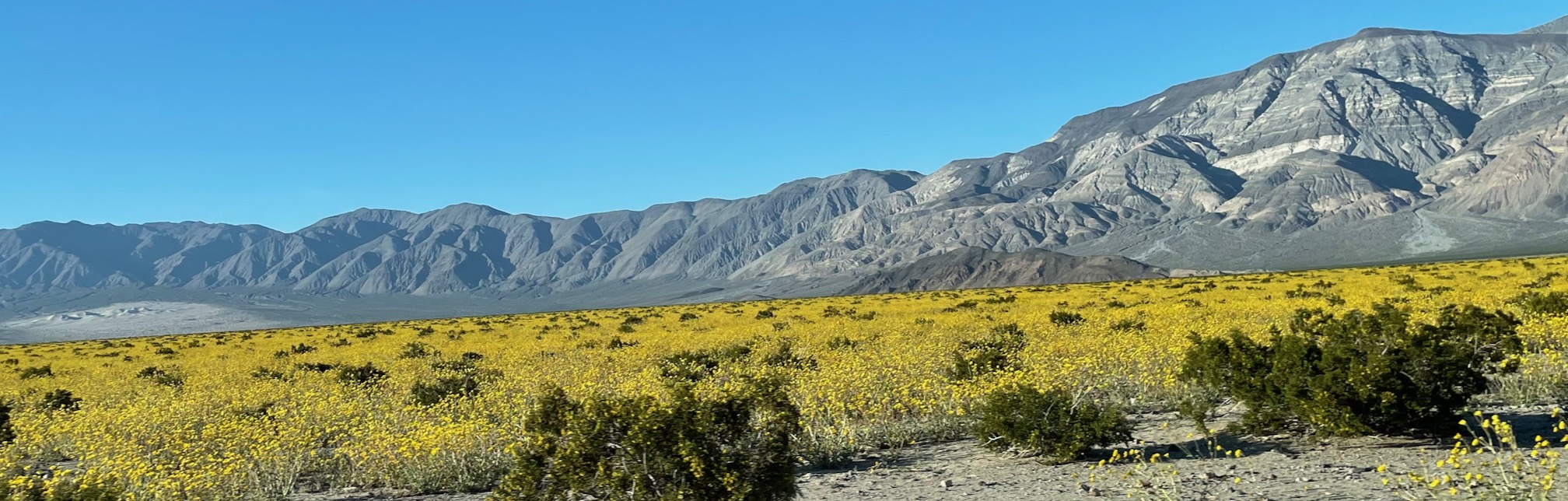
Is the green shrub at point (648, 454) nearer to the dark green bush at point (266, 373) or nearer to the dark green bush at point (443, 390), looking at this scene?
the dark green bush at point (443, 390)

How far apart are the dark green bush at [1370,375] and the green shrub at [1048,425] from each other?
1745 mm

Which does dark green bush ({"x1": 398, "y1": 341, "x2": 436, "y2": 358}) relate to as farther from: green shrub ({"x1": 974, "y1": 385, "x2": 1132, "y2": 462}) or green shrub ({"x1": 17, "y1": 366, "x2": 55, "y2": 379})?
green shrub ({"x1": 974, "y1": 385, "x2": 1132, "y2": 462})

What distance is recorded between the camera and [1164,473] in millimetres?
9148

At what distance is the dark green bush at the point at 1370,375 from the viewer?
9922 millimetres

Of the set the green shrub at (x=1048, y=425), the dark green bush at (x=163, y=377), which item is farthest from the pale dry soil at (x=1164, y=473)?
the dark green bush at (x=163, y=377)

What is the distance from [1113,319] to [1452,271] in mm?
40549

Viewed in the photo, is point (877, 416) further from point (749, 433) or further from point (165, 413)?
point (165, 413)

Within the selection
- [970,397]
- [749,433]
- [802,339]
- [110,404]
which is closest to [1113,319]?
[802,339]

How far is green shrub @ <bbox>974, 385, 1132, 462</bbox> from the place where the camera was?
10781 mm

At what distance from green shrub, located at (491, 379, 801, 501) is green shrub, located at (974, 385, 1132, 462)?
3.86 meters

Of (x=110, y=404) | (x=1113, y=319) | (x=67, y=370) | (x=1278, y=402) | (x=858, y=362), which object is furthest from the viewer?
(x=67, y=370)

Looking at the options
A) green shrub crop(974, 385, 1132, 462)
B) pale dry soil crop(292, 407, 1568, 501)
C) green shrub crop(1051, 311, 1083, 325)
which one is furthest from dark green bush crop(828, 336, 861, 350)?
green shrub crop(974, 385, 1132, 462)

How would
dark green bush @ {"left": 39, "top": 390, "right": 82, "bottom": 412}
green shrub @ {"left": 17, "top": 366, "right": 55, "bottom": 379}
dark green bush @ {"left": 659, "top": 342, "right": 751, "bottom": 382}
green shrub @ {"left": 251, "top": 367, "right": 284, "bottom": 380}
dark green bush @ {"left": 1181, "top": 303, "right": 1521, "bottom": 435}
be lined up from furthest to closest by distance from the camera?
green shrub @ {"left": 17, "top": 366, "right": 55, "bottom": 379}, green shrub @ {"left": 251, "top": 367, "right": 284, "bottom": 380}, dark green bush @ {"left": 39, "top": 390, "right": 82, "bottom": 412}, dark green bush @ {"left": 659, "top": 342, "right": 751, "bottom": 382}, dark green bush @ {"left": 1181, "top": 303, "right": 1521, "bottom": 435}

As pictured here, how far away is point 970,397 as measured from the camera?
45.8 ft
